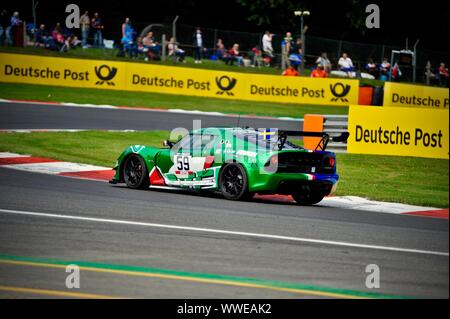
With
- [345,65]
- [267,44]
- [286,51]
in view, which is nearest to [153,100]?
[267,44]

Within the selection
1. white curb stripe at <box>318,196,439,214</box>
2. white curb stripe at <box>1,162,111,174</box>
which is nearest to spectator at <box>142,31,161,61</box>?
white curb stripe at <box>1,162,111,174</box>

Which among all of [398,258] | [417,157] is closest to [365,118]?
[417,157]

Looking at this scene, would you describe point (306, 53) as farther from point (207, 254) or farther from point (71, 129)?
point (207, 254)

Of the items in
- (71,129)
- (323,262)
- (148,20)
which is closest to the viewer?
(323,262)

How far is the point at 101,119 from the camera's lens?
91.2ft

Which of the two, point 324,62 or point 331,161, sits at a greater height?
point 324,62

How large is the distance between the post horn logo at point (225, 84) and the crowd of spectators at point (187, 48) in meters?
3.03

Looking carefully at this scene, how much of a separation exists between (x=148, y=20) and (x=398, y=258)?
4399cm

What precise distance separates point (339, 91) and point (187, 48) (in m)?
7.69

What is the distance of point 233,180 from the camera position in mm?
14250

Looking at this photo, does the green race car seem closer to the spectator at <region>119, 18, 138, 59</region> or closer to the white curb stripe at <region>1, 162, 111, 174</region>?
the white curb stripe at <region>1, 162, 111, 174</region>

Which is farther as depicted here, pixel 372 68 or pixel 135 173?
pixel 372 68

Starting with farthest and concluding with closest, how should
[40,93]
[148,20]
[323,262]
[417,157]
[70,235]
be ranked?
1. [148,20]
2. [40,93]
3. [417,157]
4. [70,235]
5. [323,262]

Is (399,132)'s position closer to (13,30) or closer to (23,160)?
(23,160)
